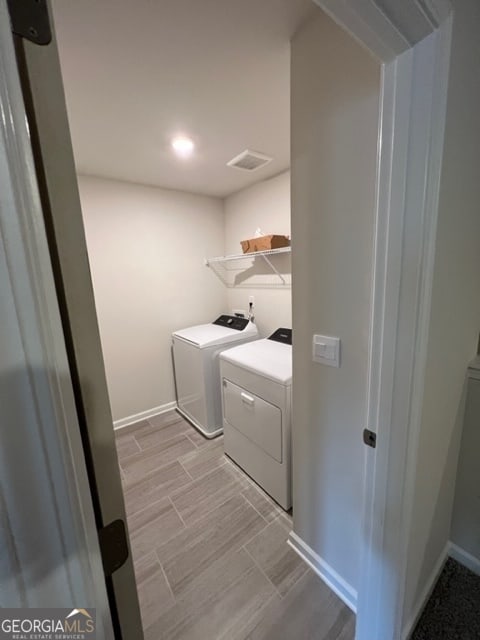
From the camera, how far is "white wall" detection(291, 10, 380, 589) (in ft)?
3.00

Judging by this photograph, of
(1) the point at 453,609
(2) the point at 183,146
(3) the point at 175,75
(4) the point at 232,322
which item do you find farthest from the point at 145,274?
(1) the point at 453,609

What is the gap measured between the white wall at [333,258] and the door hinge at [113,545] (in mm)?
879

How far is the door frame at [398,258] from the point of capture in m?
0.67

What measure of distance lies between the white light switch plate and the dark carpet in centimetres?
118

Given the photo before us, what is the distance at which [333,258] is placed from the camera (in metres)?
1.04

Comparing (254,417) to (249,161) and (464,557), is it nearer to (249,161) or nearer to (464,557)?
(464,557)

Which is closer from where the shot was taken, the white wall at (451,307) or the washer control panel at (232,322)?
the white wall at (451,307)

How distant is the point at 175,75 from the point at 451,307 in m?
1.53

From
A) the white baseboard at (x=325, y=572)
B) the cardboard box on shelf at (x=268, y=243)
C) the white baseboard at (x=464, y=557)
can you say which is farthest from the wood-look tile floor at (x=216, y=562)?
the cardboard box on shelf at (x=268, y=243)

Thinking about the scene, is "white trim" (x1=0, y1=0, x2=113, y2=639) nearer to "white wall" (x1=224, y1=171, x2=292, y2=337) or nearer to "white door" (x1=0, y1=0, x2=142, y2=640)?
"white door" (x1=0, y1=0, x2=142, y2=640)

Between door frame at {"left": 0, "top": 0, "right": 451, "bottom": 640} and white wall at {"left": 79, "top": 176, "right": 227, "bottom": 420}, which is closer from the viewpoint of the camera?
door frame at {"left": 0, "top": 0, "right": 451, "bottom": 640}

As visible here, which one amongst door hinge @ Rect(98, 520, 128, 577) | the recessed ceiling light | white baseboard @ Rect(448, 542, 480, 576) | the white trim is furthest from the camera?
the recessed ceiling light

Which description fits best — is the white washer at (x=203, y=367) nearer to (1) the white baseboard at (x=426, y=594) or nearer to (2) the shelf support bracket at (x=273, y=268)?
(2) the shelf support bracket at (x=273, y=268)

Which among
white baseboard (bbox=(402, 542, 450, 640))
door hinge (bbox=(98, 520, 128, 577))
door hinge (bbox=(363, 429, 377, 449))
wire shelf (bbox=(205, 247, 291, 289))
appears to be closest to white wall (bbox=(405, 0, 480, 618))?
white baseboard (bbox=(402, 542, 450, 640))
